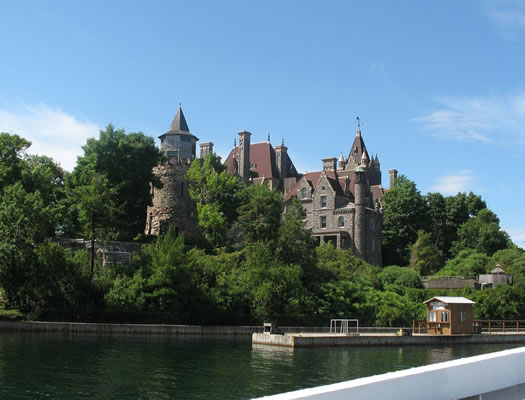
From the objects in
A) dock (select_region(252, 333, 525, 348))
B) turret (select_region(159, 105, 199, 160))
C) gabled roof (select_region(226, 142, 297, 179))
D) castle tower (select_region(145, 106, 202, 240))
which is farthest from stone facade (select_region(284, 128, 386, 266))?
dock (select_region(252, 333, 525, 348))

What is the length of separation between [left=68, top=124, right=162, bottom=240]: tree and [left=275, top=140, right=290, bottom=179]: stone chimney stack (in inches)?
1192

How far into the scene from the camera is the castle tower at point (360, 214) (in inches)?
2633

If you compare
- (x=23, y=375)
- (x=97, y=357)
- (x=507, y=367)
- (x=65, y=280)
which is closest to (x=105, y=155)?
(x=65, y=280)

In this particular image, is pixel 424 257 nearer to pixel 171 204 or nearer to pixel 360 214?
pixel 360 214

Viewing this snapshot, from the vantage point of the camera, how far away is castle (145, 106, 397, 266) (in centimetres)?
5750

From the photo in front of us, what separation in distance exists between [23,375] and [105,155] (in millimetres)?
34028

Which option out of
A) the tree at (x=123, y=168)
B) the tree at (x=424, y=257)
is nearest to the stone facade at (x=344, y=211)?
the tree at (x=424, y=257)

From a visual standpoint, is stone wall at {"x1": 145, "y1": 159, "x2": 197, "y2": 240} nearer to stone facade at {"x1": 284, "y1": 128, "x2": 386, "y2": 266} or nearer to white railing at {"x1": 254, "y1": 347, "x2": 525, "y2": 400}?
stone facade at {"x1": 284, "y1": 128, "x2": 386, "y2": 266}

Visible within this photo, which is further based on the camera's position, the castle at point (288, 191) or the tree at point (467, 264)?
the tree at point (467, 264)

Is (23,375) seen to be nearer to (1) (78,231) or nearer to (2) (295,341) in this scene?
(2) (295,341)

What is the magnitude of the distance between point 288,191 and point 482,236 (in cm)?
2383

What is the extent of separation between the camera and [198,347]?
31.2 meters

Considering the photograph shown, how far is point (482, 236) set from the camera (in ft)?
238

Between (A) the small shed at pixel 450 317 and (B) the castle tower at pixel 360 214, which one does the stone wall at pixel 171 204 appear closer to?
(B) the castle tower at pixel 360 214
